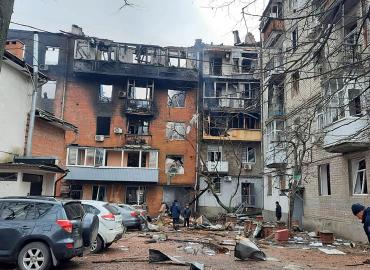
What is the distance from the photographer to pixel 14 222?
28.4 feet

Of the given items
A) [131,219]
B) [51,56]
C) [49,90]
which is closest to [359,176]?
[131,219]

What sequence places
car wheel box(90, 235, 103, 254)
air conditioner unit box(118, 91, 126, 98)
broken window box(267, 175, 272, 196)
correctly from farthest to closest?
air conditioner unit box(118, 91, 126, 98) < broken window box(267, 175, 272, 196) < car wheel box(90, 235, 103, 254)

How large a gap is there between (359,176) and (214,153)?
2092 cm

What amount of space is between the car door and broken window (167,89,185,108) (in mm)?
29516

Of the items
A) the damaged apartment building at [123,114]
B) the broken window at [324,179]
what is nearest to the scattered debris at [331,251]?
the broken window at [324,179]

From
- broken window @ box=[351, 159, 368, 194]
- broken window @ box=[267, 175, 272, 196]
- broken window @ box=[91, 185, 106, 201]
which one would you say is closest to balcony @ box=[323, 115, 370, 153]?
broken window @ box=[351, 159, 368, 194]

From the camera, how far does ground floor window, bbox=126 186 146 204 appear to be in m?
35.5

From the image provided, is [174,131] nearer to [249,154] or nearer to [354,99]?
[249,154]

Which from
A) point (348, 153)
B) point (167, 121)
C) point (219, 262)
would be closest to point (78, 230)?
point (219, 262)

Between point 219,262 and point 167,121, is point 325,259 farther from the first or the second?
point 167,121

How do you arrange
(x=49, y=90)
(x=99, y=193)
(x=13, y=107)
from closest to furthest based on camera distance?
(x=13, y=107) → (x=99, y=193) → (x=49, y=90)

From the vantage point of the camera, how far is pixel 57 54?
37375 mm

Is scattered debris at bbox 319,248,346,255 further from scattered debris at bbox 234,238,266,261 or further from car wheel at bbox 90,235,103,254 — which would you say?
car wheel at bbox 90,235,103,254

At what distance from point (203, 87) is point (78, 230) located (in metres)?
30.7
